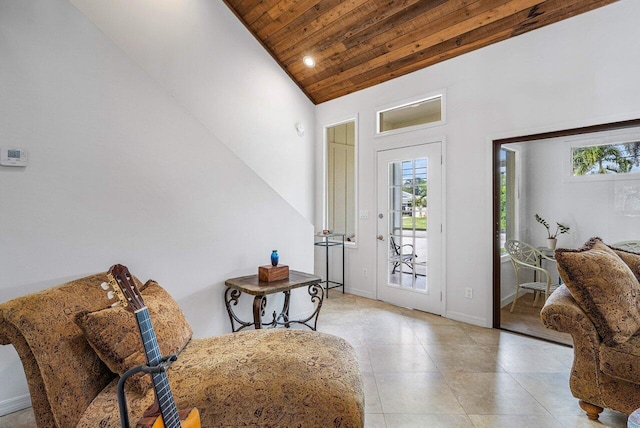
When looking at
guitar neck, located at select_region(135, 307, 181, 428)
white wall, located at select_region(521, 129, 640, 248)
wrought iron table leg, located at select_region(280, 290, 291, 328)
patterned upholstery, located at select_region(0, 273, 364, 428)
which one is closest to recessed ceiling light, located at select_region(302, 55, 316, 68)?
white wall, located at select_region(521, 129, 640, 248)

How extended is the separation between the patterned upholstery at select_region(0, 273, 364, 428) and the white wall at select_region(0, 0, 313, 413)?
0.62 metres

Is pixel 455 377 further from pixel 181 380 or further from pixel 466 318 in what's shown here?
pixel 181 380

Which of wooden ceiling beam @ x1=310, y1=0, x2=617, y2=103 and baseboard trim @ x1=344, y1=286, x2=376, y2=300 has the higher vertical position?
wooden ceiling beam @ x1=310, y1=0, x2=617, y2=103

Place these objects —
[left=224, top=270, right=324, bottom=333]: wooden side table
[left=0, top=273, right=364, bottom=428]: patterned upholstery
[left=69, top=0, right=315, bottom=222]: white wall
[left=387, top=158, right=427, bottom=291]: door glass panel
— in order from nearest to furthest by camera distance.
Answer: [left=0, top=273, right=364, bottom=428]: patterned upholstery
[left=224, top=270, right=324, bottom=333]: wooden side table
[left=69, top=0, right=315, bottom=222]: white wall
[left=387, top=158, right=427, bottom=291]: door glass panel

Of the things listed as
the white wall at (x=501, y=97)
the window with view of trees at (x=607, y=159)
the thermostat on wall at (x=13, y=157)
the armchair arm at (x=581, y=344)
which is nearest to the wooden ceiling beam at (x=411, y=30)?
the white wall at (x=501, y=97)

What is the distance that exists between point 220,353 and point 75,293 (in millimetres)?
705

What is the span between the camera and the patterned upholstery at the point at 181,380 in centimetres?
118

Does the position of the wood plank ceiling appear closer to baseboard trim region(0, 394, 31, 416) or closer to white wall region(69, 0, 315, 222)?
white wall region(69, 0, 315, 222)

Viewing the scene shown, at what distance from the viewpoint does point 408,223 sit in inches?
158

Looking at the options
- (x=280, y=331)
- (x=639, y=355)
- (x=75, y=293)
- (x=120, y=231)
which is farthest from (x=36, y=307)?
(x=639, y=355)

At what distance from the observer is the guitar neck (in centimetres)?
98

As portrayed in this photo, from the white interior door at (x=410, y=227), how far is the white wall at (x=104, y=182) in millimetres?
1887

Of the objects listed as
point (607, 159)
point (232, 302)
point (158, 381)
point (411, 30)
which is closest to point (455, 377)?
point (232, 302)

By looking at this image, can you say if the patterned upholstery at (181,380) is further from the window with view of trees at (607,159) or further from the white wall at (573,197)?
the window with view of trees at (607,159)
